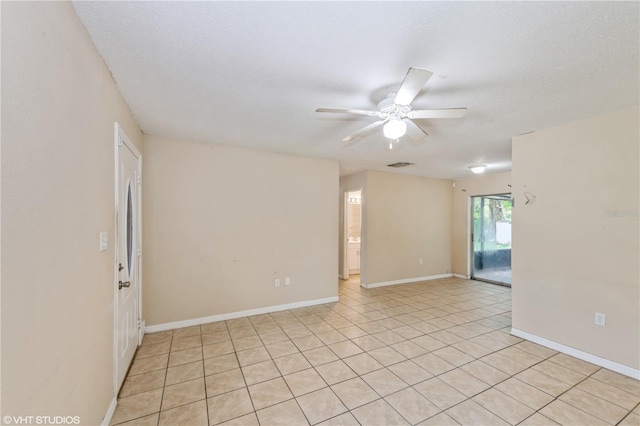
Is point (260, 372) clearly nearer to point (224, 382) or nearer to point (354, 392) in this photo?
point (224, 382)

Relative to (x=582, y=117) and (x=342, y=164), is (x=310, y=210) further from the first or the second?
(x=582, y=117)

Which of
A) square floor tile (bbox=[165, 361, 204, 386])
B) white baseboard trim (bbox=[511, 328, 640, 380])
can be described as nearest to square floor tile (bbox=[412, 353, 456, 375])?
white baseboard trim (bbox=[511, 328, 640, 380])

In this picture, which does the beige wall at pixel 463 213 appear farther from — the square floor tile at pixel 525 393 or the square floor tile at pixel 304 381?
the square floor tile at pixel 304 381

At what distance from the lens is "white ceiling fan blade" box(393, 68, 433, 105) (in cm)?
151

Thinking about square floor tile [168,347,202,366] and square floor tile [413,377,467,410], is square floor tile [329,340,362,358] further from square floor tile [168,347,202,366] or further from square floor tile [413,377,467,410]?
square floor tile [168,347,202,366]

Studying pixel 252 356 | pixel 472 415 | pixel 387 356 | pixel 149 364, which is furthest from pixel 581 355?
pixel 149 364

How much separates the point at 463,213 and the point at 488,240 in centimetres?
89

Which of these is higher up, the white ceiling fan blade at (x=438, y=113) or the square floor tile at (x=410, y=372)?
the white ceiling fan blade at (x=438, y=113)

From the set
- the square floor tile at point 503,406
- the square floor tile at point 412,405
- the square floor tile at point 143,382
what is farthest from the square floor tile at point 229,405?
the square floor tile at point 503,406

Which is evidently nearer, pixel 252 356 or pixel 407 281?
pixel 252 356

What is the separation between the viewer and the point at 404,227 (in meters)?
6.04

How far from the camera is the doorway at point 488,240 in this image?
20.9ft

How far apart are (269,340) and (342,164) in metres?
3.24

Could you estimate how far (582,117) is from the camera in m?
2.70
